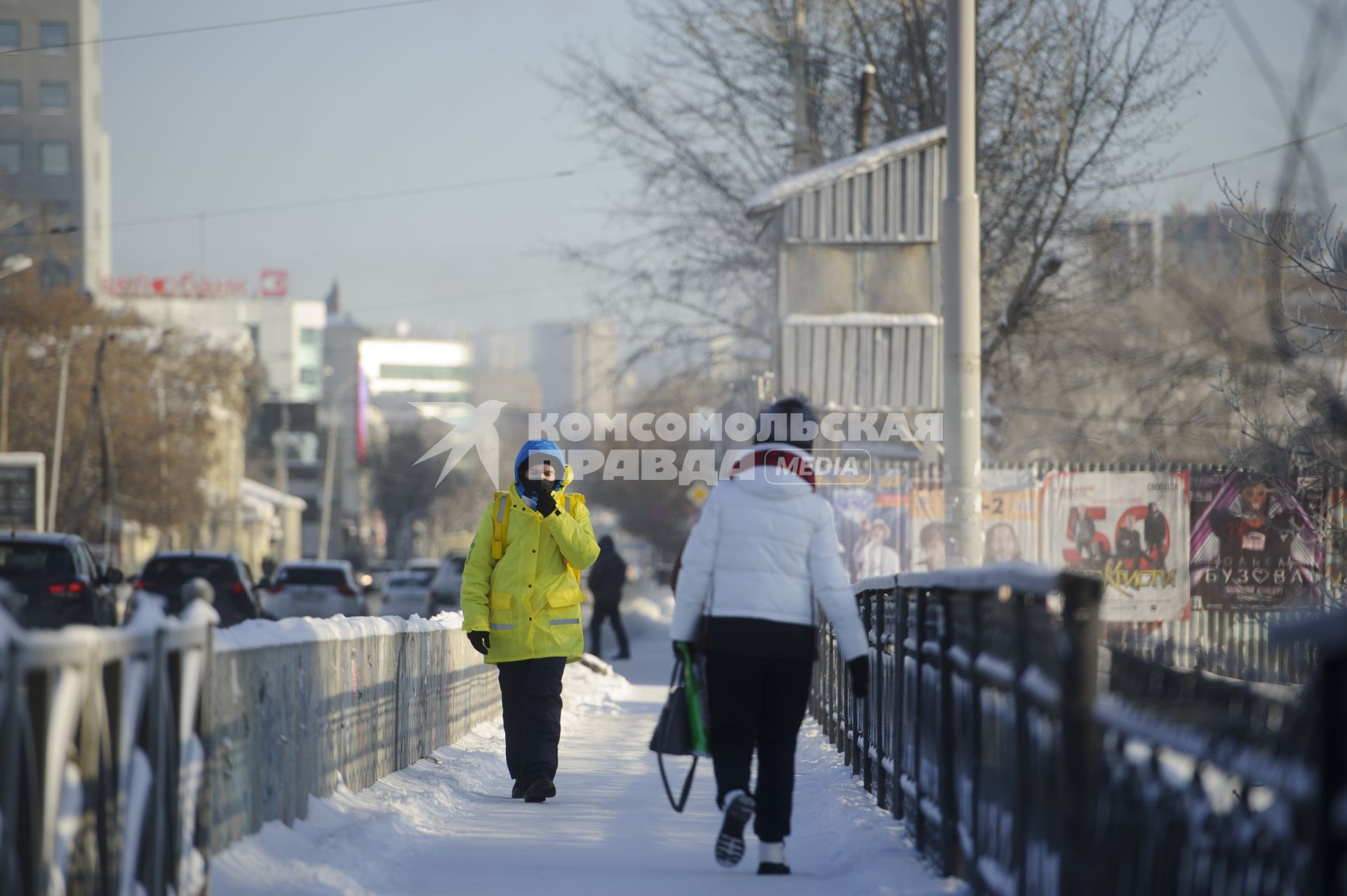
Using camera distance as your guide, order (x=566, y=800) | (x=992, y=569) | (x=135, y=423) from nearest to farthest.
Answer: (x=992, y=569) < (x=566, y=800) < (x=135, y=423)

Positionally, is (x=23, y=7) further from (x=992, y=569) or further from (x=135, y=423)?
(x=992, y=569)

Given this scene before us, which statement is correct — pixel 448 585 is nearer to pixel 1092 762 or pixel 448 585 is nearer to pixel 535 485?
pixel 535 485

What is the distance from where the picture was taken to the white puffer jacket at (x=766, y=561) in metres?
6.08

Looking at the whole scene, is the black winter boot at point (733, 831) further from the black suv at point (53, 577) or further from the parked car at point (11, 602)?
the black suv at point (53, 577)

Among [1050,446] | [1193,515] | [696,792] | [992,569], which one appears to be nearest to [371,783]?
[696,792]

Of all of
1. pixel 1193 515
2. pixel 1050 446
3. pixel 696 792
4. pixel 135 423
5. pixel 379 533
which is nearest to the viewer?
pixel 696 792

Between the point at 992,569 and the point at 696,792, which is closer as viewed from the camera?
the point at 992,569

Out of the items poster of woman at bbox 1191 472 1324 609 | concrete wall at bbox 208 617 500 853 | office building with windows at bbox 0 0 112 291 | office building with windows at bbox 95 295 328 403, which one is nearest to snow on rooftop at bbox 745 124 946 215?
poster of woman at bbox 1191 472 1324 609

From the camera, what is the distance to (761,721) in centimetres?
614

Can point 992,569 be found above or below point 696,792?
above

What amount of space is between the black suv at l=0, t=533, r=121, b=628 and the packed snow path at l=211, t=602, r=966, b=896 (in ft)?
30.6

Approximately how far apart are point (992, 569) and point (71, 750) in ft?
8.66

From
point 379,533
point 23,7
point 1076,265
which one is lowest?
point 379,533

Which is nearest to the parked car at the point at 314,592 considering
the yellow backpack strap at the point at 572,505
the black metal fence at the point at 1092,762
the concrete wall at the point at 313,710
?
the concrete wall at the point at 313,710
